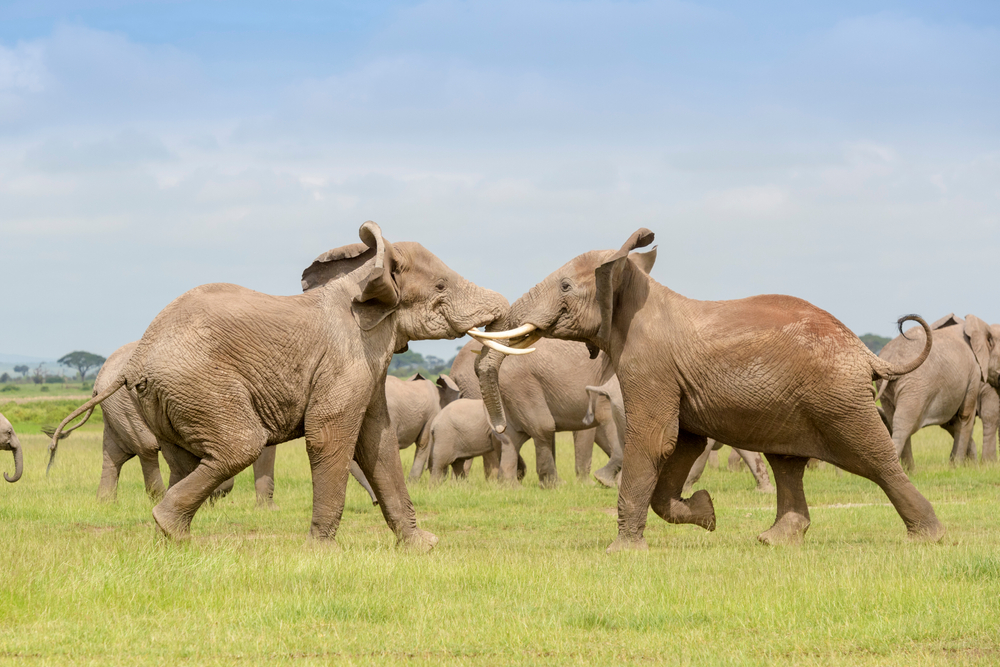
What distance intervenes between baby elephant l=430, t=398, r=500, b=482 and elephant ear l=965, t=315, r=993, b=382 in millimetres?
7321

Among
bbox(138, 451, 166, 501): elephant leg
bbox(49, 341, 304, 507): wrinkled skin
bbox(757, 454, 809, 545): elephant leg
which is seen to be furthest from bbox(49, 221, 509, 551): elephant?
bbox(138, 451, 166, 501): elephant leg

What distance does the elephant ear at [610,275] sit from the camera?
8.81 meters

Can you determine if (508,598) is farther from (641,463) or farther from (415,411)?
(415,411)

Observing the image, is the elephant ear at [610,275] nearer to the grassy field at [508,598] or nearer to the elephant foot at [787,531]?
the grassy field at [508,598]

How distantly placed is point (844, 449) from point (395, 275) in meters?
3.61

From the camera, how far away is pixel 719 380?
28.9 feet

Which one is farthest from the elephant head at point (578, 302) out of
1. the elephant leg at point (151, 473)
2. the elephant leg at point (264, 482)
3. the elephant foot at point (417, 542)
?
the elephant leg at point (151, 473)

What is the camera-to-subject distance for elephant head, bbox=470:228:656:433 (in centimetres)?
906

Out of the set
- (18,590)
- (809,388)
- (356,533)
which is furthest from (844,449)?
(18,590)

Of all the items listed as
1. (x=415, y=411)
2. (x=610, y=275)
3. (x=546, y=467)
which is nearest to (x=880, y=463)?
(x=610, y=275)

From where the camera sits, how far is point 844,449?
8680mm

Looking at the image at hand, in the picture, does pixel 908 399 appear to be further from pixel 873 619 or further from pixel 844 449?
pixel 873 619

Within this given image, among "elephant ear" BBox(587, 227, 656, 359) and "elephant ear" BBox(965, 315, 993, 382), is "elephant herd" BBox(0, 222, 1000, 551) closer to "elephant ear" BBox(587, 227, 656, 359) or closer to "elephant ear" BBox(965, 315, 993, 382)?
"elephant ear" BBox(587, 227, 656, 359)

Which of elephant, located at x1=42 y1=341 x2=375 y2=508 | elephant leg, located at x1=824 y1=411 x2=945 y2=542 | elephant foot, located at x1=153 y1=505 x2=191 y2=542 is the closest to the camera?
elephant foot, located at x1=153 y1=505 x2=191 y2=542
